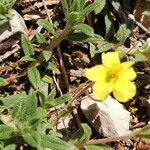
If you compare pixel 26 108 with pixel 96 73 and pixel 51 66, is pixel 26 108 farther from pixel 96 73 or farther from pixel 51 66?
pixel 51 66

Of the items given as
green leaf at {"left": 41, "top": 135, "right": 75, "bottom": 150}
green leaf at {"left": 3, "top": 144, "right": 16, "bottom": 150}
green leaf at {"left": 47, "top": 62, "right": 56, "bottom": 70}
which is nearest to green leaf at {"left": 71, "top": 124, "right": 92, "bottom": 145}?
green leaf at {"left": 41, "top": 135, "right": 75, "bottom": 150}

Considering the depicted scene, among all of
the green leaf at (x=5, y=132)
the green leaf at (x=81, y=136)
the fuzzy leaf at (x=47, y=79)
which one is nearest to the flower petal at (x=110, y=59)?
the green leaf at (x=81, y=136)

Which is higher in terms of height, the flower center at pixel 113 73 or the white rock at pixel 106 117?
the flower center at pixel 113 73

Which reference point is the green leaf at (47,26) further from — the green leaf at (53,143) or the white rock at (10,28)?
the green leaf at (53,143)

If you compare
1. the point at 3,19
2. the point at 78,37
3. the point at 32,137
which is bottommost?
the point at 32,137

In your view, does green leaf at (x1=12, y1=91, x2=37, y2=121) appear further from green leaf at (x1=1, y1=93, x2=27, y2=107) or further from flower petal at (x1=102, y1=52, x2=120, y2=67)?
flower petal at (x1=102, y1=52, x2=120, y2=67)

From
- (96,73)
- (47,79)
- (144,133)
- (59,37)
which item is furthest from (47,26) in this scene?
(144,133)
